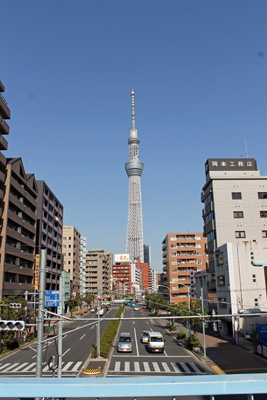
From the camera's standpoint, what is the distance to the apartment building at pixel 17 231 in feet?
171

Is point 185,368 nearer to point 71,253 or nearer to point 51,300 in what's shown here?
point 51,300

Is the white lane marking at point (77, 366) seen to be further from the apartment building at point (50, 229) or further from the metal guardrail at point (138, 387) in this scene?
the apartment building at point (50, 229)

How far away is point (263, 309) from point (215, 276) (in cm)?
1036

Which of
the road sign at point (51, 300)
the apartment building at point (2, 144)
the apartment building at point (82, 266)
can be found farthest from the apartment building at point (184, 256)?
the road sign at point (51, 300)

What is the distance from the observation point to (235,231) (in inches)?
2186

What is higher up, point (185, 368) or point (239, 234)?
point (239, 234)

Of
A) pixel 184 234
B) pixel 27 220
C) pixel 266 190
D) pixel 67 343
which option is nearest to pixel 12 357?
pixel 67 343

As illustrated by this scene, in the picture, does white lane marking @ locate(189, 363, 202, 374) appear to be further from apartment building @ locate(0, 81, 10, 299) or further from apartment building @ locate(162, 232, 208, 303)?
apartment building @ locate(162, 232, 208, 303)

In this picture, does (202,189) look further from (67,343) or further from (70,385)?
(70,385)

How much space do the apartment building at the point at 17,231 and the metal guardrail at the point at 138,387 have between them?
4819 cm

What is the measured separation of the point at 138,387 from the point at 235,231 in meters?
54.1

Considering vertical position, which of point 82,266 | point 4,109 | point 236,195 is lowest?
point 82,266

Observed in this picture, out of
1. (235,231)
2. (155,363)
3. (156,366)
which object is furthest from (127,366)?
(235,231)

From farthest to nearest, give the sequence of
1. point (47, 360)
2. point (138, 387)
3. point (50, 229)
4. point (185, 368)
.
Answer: point (50, 229) → point (47, 360) → point (185, 368) → point (138, 387)
